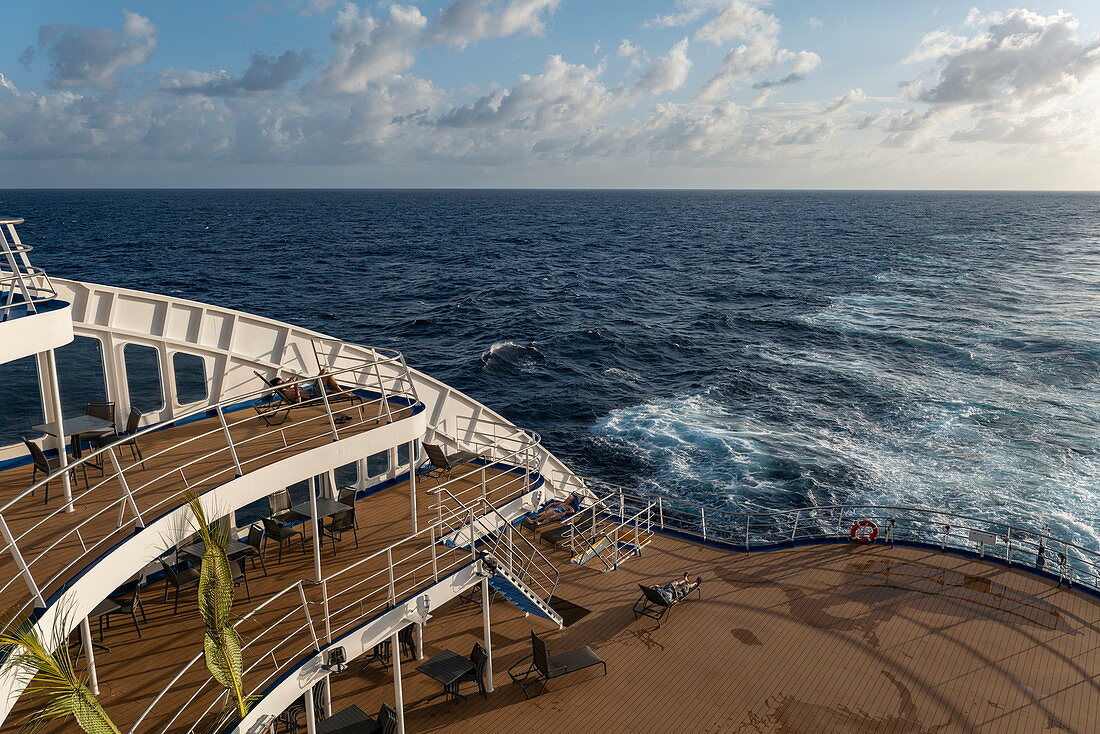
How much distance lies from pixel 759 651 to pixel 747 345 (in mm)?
42978

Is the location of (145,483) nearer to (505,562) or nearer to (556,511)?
(505,562)

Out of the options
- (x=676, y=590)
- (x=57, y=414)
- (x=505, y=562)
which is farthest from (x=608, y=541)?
(x=57, y=414)

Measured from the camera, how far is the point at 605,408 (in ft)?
143

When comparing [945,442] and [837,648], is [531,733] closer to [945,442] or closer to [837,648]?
[837,648]

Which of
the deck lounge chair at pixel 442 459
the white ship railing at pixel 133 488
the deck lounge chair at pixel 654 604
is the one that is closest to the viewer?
the white ship railing at pixel 133 488

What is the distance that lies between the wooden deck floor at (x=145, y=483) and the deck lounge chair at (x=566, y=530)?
246 inches

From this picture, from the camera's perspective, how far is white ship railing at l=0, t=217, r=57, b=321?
11.3 metres

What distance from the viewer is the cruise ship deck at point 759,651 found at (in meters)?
13.7

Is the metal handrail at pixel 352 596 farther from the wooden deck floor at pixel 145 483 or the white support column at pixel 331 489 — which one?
the wooden deck floor at pixel 145 483

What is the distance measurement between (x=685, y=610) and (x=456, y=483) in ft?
22.2

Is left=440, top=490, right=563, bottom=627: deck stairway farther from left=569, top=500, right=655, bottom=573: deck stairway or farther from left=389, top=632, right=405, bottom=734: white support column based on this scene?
left=389, top=632, right=405, bottom=734: white support column

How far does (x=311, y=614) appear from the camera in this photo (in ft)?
42.8

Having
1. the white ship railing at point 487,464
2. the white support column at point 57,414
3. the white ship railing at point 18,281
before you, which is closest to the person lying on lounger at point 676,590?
the white ship railing at point 487,464

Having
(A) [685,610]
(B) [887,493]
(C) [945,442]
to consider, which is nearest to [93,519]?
(A) [685,610]
